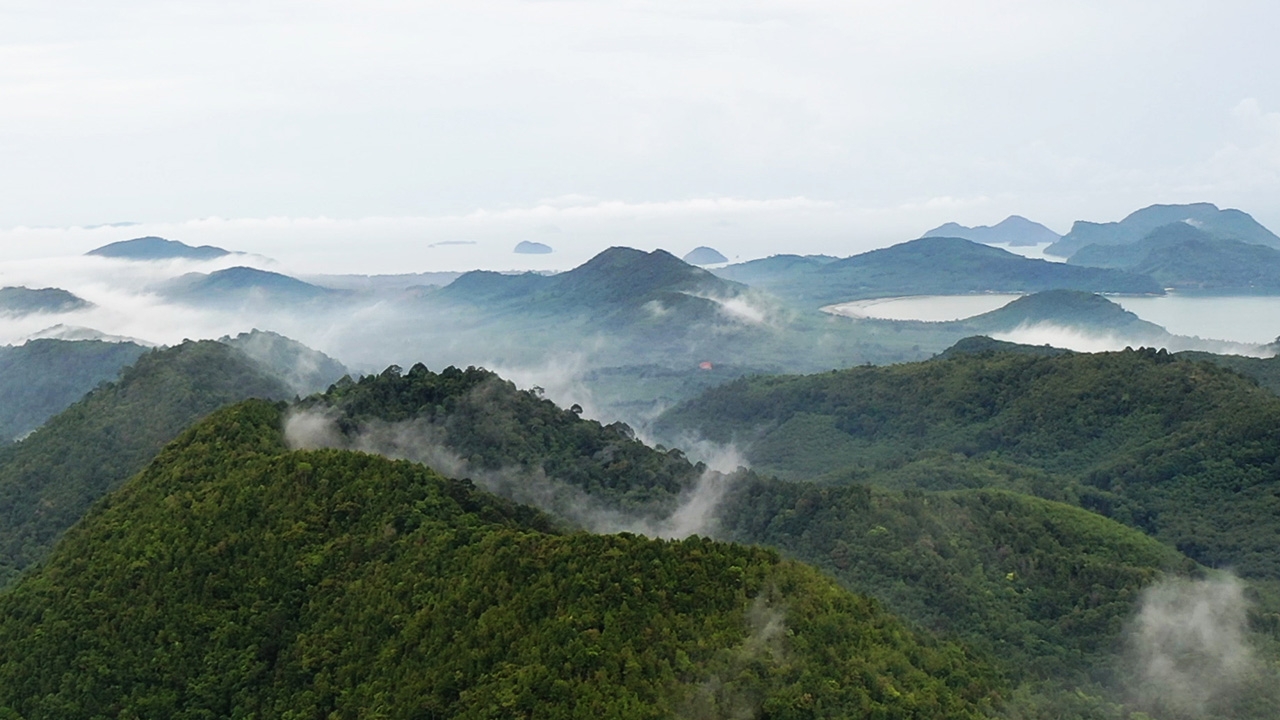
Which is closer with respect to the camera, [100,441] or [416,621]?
[416,621]

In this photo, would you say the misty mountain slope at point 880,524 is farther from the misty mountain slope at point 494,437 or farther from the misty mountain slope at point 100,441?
the misty mountain slope at point 100,441

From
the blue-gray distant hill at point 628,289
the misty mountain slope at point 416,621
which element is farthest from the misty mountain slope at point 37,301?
the misty mountain slope at point 416,621

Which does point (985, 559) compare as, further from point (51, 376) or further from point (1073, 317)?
point (1073, 317)

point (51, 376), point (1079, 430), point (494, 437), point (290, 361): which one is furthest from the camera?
point (51, 376)

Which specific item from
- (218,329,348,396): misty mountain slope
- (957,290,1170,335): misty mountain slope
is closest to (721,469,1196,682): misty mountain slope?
(218,329,348,396): misty mountain slope


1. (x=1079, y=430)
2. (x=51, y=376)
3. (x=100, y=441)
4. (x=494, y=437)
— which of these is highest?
(x=494, y=437)

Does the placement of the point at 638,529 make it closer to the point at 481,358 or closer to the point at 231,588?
the point at 231,588

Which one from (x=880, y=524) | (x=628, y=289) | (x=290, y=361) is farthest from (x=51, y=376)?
(x=628, y=289)
